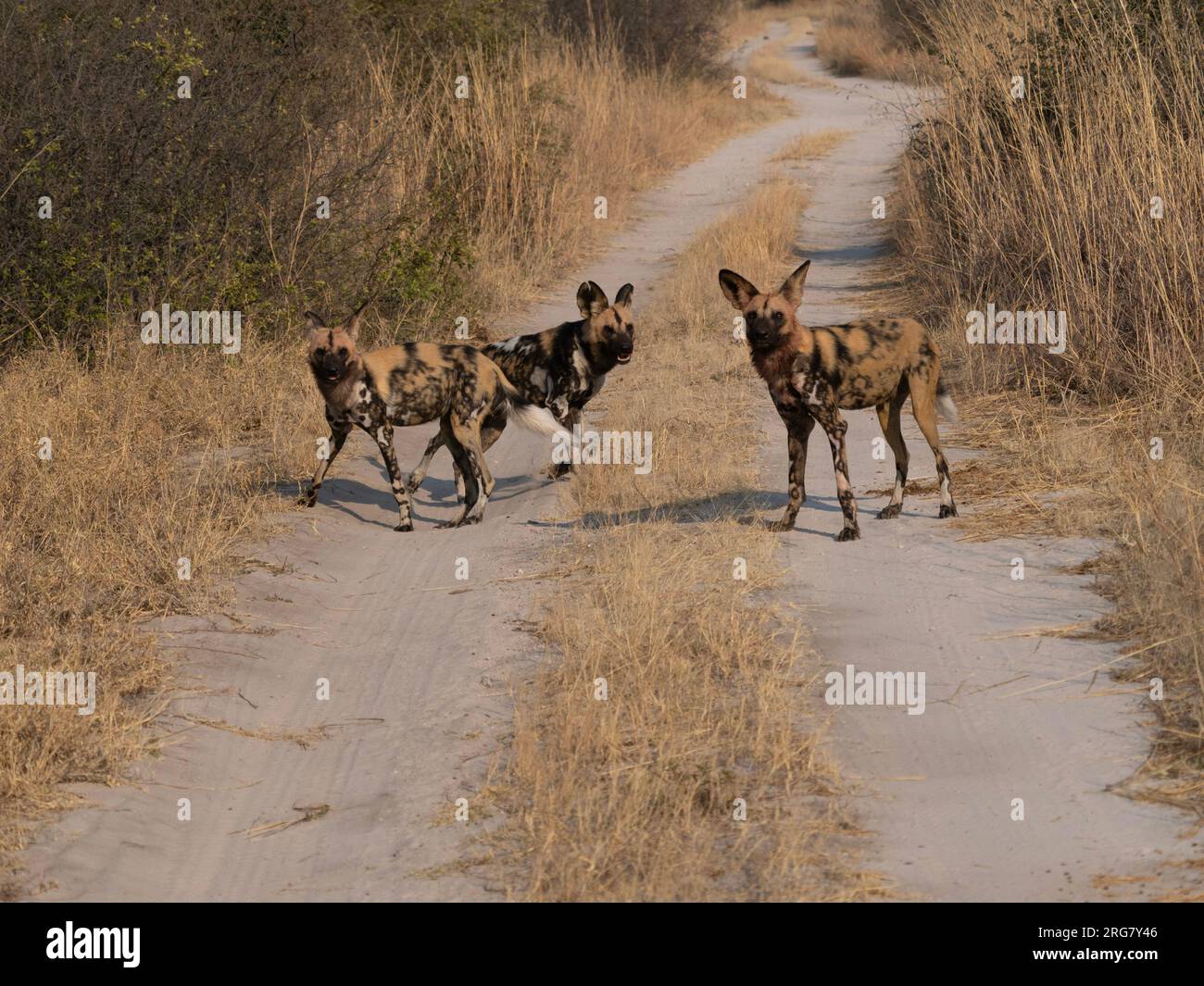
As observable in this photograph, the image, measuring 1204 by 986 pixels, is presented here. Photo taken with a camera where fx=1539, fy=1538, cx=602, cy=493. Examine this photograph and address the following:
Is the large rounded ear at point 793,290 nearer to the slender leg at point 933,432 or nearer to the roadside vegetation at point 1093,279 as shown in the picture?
the slender leg at point 933,432

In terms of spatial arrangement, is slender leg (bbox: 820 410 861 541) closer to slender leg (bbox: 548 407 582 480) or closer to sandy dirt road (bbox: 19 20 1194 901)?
sandy dirt road (bbox: 19 20 1194 901)

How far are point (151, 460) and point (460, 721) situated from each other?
3177 mm

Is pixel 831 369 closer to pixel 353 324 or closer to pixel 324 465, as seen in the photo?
pixel 353 324

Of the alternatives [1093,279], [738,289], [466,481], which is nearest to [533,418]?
[466,481]

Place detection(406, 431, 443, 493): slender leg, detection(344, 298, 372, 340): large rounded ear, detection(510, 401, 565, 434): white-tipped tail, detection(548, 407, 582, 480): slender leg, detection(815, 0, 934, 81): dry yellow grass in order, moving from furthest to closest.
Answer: detection(815, 0, 934, 81): dry yellow grass
detection(548, 407, 582, 480): slender leg
detection(406, 431, 443, 493): slender leg
detection(510, 401, 565, 434): white-tipped tail
detection(344, 298, 372, 340): large rounded ear

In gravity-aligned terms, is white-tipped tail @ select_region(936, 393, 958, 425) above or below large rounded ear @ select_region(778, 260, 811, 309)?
below

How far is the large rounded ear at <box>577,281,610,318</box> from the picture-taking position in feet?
25.6

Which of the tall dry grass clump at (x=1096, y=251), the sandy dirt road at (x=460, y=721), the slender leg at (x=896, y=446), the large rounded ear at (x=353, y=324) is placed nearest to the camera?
the sandy dirt road at (x=460, y=721)

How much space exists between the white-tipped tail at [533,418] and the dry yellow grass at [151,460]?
107cm

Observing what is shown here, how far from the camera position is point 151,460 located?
7.23 metres

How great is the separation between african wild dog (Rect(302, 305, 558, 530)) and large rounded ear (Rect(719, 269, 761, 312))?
141cm

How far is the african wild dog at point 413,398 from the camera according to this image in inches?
269

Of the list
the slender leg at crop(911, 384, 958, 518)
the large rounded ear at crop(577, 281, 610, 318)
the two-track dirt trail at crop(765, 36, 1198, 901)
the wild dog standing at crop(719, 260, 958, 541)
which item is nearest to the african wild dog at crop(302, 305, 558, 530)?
the large rounded ear at crop(577, 281, 610, 318)

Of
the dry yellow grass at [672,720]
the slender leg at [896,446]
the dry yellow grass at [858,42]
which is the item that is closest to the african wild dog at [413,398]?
the dry yellow grass at [672,720]
